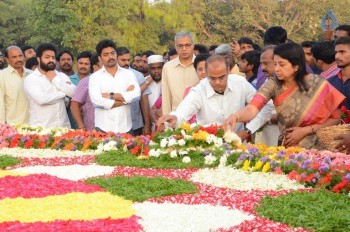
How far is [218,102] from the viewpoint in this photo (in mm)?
9211

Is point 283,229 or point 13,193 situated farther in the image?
point 13,193

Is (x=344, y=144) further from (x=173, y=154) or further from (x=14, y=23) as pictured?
(x=14, y=23)

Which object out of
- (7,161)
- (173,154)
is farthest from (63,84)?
(173,154)

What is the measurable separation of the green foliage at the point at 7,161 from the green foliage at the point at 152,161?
1.11 m

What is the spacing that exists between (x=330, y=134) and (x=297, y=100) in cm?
66

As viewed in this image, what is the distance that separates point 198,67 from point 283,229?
577 cm

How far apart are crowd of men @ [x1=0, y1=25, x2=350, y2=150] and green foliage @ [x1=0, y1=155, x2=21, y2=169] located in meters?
2.03

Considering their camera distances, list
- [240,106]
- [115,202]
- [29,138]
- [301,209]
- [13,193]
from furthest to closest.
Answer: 1. [29,138]
2. [240,106]
3. [13,193]
4. [115,202]
5. [301,209]

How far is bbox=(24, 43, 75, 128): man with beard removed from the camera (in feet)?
39.2

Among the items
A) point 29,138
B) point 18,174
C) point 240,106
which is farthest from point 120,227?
point 29,138

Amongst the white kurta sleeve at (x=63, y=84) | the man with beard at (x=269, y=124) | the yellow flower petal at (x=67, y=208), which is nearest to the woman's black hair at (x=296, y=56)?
the man with beard at (x=269, y=124)

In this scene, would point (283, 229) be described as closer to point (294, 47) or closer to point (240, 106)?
point (294, 47)

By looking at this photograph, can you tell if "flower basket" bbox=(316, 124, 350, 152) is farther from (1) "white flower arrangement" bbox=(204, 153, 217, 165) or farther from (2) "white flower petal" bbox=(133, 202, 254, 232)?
(2) "white flower petal" bbox=(133, 202, 254, 232)

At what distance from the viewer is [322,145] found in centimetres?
794
